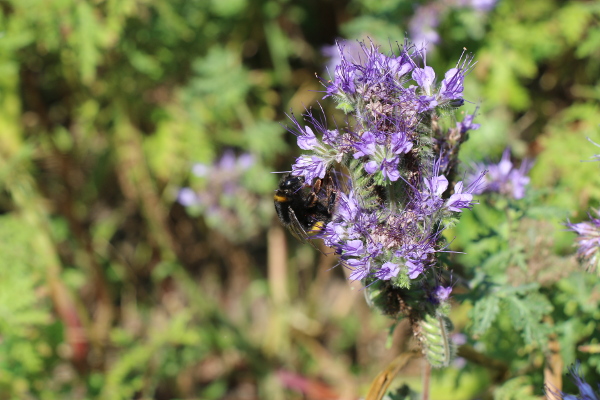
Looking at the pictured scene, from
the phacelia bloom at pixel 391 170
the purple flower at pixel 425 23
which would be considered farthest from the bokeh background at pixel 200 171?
the phacelia bloom at pixel 391 170

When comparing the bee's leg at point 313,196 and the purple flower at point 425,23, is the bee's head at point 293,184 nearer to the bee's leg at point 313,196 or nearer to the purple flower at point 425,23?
the bee's leg at point 313,196

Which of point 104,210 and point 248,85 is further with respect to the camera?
point 104,210

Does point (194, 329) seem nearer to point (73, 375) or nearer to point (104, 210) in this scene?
point (73, 375)

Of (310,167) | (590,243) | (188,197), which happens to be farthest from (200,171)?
(590,243)

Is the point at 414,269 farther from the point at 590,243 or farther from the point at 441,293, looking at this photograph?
the point at 590,243

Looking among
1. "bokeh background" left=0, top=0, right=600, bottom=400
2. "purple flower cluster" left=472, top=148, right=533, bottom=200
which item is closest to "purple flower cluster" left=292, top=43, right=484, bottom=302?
"purple flower cluster" left=472, top=148, right=533, bottom=200

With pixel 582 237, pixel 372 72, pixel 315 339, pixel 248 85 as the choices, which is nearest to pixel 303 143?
pixel 372 72
